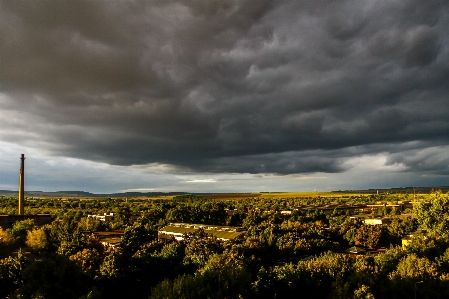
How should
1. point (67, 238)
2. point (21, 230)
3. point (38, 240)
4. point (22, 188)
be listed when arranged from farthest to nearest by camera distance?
1. point (22, 188)
2. point (21, 230)
3. point (38, 240)
4. point (67, 238)

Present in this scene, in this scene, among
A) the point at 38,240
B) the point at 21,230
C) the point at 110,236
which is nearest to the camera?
the point at 38,240

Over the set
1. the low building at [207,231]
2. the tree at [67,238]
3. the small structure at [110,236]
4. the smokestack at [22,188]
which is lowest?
the small structure at [110,236]

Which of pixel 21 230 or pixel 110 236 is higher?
pixel 21 230

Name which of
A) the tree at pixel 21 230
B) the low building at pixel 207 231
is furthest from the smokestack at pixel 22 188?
the low building at pixel 207 231

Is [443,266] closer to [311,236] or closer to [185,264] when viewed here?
[311,236]

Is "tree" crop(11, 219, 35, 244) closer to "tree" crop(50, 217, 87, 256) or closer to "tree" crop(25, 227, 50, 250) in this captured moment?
"tree" crop(25, 227, 50, 250)

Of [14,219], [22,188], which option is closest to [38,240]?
[14,219]

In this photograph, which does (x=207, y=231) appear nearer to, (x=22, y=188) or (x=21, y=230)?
(x=21, y=230)

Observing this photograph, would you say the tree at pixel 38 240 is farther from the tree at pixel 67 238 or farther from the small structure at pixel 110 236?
the small structure at pixel 110 236

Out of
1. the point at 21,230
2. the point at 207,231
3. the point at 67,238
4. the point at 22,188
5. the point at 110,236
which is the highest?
the point at 22,188

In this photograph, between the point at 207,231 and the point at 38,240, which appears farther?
the point at 207,231

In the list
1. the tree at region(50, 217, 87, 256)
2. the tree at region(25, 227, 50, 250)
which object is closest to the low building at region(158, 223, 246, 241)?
the tree at region(50, 217, 87, 256)
